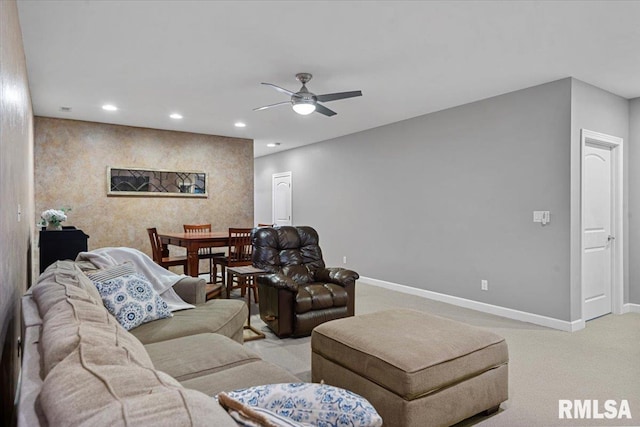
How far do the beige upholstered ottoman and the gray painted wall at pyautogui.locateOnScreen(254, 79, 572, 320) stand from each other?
237 cm

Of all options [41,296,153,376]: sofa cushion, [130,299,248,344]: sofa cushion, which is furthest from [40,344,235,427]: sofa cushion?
[130,299,248,344]: sofa cushion

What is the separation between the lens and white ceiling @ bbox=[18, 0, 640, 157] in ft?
9.02

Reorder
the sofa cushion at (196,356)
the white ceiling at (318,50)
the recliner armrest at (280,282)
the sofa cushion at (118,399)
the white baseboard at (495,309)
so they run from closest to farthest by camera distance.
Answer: the sofa cushion at (118,399), the sofa cushion at (196,356), the white ceiling at (318,50), the recliner armrest at (280,282), the white baseboard at (495,309)

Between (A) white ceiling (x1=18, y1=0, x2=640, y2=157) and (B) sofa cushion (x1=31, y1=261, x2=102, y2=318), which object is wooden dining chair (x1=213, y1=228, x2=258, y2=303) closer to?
(A) white ceiling (x1=18, y1=0, x2=640, y2=157)

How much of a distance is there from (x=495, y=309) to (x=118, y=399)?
15.3ft

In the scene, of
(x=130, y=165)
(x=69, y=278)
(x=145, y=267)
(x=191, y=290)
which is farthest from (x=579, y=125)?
(x=130, y=165)

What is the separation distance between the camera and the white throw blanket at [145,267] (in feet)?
9.61

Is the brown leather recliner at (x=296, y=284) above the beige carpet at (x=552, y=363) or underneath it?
above

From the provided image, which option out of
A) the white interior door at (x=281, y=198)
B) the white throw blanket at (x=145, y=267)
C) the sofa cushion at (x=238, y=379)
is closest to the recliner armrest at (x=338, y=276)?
the white throw blanket at (x=145, y=267)

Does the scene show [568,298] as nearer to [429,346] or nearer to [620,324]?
[620,324]

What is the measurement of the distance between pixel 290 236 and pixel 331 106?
189cm

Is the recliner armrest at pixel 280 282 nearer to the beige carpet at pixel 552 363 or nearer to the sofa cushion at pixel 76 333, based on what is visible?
the beige carpet at pixel 552 363

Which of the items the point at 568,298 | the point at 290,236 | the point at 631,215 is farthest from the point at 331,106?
the point at 631,215

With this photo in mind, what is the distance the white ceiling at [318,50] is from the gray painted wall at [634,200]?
1.09ft
